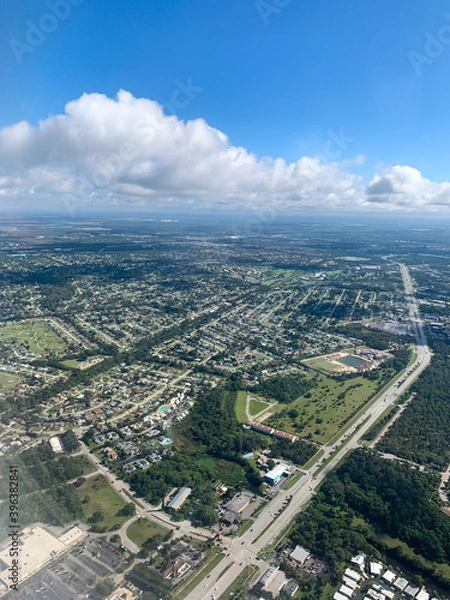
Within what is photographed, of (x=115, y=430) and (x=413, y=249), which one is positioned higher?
(x=413, y=249)

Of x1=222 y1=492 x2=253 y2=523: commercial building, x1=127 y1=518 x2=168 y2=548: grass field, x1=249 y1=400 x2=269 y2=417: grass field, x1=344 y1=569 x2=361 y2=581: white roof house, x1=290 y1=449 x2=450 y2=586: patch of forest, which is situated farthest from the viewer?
x1=249 y1=400 x2=269 y2=417: grass field

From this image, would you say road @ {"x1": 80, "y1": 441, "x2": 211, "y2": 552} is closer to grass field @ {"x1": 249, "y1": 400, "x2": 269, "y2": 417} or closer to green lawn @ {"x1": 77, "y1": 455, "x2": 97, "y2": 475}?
green lawn @ {"x1": 77, "y1": 455, "x2": 97, "y2": 475}

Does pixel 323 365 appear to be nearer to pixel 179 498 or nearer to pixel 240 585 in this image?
pixel 179 498

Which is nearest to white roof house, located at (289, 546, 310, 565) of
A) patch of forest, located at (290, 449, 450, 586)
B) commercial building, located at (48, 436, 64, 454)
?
patch of forest, located at (290, 449, 450, 586)

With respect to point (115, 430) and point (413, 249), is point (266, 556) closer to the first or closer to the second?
point (115, 430)

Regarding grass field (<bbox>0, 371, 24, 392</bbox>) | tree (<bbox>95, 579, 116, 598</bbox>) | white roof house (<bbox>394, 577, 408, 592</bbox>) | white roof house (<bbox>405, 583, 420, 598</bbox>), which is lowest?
white roof house (<bbox>405, 583, 420, 598</bbox>)

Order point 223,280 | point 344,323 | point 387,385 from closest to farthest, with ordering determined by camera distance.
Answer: point 387,385
point 344,323
point 223,280

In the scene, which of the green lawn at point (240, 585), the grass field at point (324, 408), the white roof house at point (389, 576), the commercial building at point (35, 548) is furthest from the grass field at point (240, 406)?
the commercial building at point (35, 548)

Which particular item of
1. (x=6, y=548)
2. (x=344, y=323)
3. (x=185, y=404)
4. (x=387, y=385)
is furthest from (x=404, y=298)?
(x=6, y=548)
